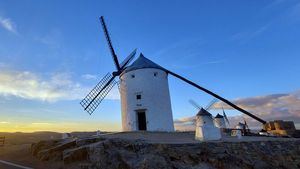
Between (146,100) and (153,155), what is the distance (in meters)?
11.3

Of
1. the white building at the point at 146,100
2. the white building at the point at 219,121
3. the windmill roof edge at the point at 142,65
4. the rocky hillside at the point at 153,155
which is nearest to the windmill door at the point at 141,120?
the white building at the point at 146,100

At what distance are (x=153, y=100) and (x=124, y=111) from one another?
337 centimetres

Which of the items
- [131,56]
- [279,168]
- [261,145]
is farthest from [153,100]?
[279,168]

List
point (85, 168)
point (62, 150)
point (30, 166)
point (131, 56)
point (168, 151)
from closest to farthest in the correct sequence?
point (85, 168)
point (168, 151)
point (30, 166)
point (62, 150)
point (131, 56)

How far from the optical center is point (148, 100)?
2412 cm

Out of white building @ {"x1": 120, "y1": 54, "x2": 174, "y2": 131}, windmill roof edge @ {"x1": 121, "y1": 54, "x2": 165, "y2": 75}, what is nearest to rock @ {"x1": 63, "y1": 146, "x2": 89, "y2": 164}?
white building @ {"x1": 120, "y1": 54, "x2": 174, "y2": 131}

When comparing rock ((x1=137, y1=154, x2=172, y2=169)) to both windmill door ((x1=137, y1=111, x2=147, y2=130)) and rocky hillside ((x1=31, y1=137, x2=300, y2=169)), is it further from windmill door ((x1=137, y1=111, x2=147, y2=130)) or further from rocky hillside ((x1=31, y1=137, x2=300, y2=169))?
windmill door ((x1=137, y1=111, x2=147, y2=130))

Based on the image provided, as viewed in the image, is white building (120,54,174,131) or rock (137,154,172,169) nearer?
rock (137,154,172,169)

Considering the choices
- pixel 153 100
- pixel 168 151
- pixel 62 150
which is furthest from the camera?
pixel 153 100

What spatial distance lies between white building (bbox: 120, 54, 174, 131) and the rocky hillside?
8.73 meters

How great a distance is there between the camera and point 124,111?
83.3 feet

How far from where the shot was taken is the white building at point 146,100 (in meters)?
24.0

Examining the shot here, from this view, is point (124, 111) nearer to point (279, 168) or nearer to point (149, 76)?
point (149, 76)

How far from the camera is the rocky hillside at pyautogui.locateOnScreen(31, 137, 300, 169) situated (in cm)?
1270
